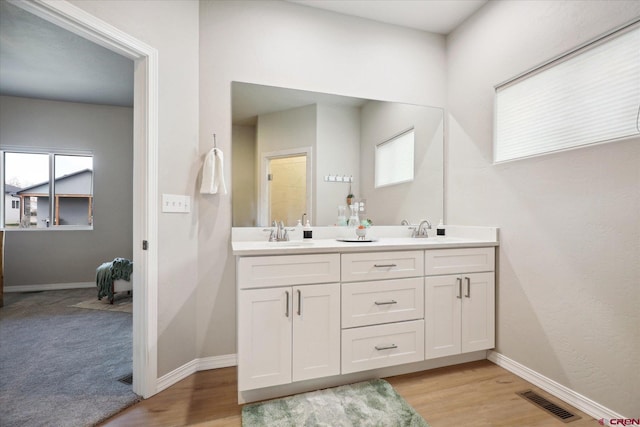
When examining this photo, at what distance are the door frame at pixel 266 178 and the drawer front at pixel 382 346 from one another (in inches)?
36.9

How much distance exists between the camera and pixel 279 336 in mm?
1650

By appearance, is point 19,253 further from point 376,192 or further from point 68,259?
point 376,192

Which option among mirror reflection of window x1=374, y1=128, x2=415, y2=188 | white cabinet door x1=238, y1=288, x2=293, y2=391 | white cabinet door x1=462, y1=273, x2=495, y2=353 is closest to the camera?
white cabinet door x1=238, y1=288, x2=293, y2=391

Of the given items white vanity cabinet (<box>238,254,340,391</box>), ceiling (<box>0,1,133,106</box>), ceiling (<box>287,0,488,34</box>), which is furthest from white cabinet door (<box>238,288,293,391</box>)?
ceiling (<box>0,1,133,106</box>)

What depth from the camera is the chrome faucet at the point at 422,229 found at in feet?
8.34

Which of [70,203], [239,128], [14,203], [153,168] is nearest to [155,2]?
[239,128]

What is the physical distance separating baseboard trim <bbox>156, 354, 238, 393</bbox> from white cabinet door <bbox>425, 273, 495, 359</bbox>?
140 centimetres

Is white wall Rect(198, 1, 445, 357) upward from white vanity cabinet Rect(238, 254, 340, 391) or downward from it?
upward

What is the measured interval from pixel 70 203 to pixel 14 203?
25.5 inches

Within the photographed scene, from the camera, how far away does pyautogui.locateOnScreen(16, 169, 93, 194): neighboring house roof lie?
439 centimetres

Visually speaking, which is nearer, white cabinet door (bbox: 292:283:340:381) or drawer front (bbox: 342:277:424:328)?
white cabinet door (bbox: 292:283:340:381)

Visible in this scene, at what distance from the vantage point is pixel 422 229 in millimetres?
2551

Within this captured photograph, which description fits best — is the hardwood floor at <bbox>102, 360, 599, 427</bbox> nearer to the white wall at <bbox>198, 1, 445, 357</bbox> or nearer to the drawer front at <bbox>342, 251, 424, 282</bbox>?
the white wall at <bbox>198, 1, 445, 357</bbox>

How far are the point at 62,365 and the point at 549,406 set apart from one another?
124 inches
